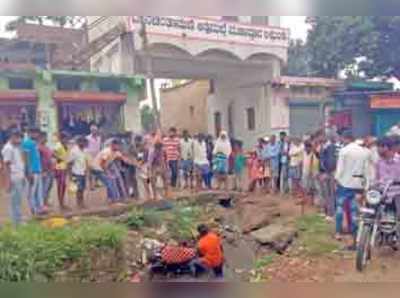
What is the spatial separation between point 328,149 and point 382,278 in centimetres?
91

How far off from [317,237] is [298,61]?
1.20 meters

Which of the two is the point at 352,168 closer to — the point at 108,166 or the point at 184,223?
the point at 184,223

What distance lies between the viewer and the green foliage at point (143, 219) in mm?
3303

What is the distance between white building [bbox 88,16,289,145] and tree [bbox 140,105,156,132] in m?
0.23

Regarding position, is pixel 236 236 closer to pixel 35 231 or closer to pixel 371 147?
pixel 371 147

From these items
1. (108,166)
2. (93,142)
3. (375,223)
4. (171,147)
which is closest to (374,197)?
(375,223)

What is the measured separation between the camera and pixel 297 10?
2859 mm

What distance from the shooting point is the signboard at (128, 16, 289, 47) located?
311 centimetres

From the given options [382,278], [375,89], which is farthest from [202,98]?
[382,278]

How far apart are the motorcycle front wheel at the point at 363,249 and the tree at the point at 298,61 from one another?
3.71 feet

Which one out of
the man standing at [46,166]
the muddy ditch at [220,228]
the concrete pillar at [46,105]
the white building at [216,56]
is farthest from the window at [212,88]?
the man standing at [46,166]

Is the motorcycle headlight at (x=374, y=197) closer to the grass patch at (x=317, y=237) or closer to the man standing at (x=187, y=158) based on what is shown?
the grass patch at (x=317, y=237)

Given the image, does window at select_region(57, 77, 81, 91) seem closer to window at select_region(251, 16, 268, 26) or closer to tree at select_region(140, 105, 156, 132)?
tree at select_region(140, 105, 156, 132)

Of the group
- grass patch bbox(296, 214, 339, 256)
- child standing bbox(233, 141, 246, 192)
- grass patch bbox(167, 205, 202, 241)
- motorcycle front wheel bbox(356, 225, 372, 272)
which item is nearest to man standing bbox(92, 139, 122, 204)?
grass patch bbox(167, 205, 202, 241)
